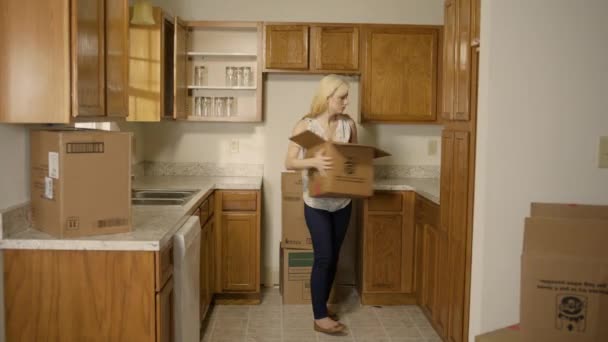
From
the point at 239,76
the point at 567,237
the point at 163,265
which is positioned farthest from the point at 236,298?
the point at 567,237

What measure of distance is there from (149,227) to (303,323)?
5.90 feet

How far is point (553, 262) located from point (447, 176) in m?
1.50

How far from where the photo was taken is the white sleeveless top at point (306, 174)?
3707mm

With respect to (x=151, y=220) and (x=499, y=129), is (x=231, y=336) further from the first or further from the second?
(x=499, y=129)

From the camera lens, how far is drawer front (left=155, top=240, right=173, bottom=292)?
2.29 metres

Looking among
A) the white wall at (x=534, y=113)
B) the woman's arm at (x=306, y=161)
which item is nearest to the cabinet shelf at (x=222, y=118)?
the woman's arm at (x=306, y=161)

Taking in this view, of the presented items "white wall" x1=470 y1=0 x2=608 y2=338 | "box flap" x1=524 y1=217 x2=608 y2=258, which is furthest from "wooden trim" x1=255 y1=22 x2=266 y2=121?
"box flap" x1=524 y1=217 x2=608 y2=258

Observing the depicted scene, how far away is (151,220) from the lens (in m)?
2.69

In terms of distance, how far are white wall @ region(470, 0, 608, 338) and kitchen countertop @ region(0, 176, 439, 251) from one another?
1.22m

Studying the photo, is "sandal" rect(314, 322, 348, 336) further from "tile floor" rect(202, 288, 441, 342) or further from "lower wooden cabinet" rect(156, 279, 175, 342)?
"lower wooden cabinet" rect(156, 279, 175, 342)

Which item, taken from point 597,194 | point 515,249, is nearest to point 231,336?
point 515,249

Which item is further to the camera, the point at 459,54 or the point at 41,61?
the point at 459,54

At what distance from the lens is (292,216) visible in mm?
4328

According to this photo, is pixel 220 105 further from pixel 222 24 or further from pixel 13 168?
pixel 13 168
